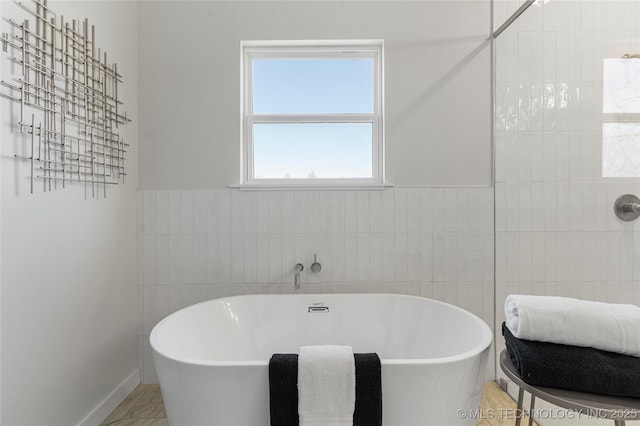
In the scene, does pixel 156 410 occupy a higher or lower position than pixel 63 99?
lower

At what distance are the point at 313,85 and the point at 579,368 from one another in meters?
2.04

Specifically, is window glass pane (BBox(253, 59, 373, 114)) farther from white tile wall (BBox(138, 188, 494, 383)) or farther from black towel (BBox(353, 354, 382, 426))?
black towel (BBox(353, 354, 382, 426))

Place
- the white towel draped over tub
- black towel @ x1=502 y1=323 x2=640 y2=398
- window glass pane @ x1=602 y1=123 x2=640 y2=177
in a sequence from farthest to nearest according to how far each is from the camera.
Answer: window glass pane @ x1=602 y1=123 x2=640 y2=177 < the white towel draped over tub < black towel @ x1=502 y1=323 x2=640 y2=398

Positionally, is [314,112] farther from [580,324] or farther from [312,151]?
[580,324]

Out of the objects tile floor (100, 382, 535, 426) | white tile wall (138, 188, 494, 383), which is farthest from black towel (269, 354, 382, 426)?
white tile wall (138, 188, 494, 383)

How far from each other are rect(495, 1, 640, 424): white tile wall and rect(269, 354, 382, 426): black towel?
3.21 ft

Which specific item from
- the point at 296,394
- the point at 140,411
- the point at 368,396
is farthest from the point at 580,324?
the point at 140,411

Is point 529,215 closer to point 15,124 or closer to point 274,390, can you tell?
point 274,390

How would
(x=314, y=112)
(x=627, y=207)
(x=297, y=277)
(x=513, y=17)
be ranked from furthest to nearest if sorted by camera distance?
(x=314, y=112), (x=297, y=277), (x=513, y=17), (x=627, y=207)

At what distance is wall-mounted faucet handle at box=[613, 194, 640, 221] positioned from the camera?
1305 mm

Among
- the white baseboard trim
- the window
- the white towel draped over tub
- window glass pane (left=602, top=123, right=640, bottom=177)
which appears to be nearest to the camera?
the white towel draped over tub

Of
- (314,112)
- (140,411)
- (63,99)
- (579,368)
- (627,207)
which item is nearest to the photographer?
(579,368)

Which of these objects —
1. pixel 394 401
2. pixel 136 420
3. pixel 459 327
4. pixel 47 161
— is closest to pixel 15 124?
pixel 47 161

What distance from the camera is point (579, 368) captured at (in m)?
1.09
